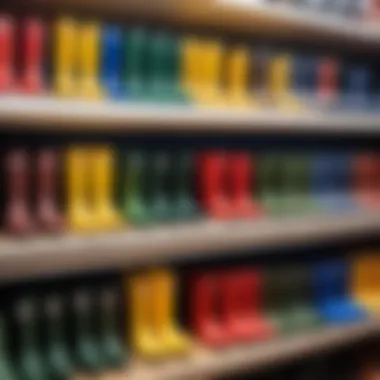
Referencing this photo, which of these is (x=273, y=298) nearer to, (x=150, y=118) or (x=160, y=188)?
(x=160, y=188)

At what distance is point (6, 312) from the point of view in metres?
1.72

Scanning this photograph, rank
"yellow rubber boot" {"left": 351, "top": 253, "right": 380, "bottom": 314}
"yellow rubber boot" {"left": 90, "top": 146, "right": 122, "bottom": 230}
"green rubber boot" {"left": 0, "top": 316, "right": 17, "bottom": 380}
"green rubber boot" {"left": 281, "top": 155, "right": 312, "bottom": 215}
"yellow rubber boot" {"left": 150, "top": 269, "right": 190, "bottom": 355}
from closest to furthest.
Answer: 1. "green rubber boot" {"left": 0, "top": 316, "right": 17, "bottom": 380}
2. "yellow rubber boot" {"left": 90, "top": 146, "right": 122, "bottom": 230}
3. "yellow rubber boot" {"left": 150, "top": 269, "right": 190, "bottom": 355}
4. "green rubber boot" {"left": 281, "top": 155, "right": 312, "bottom": 215}
5. "yellow rubber boot" {"left": 351, "top": 253, "right": 380, "bottom": 314}

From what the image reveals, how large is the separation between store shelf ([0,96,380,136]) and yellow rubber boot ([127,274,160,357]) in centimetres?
47

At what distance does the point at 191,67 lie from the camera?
6.56 feet

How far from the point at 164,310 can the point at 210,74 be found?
75 centimetres

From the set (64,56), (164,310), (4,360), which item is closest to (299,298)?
(164,310)

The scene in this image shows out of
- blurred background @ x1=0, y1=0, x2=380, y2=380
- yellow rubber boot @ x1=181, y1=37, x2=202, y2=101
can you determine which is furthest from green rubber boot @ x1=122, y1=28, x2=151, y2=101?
yellow rubber boot @ x1=181, y1=37, x2=202, y2=101

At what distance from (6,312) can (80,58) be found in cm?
72

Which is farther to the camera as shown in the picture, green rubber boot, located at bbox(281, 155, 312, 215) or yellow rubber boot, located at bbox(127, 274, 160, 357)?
green rubber boot, located at bbox(281, 155, 312, 215)

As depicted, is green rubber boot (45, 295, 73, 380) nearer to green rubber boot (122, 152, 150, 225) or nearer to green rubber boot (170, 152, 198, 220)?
green rubber boot (122, 152, 150, 225)

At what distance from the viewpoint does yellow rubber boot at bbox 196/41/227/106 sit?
6.57ft

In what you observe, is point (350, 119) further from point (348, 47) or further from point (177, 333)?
point (177, 333)

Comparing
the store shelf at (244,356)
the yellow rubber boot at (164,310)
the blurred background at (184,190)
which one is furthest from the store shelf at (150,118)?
the store shelf at (244,356)

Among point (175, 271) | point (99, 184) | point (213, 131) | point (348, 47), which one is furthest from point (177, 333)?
point (348, 47)
